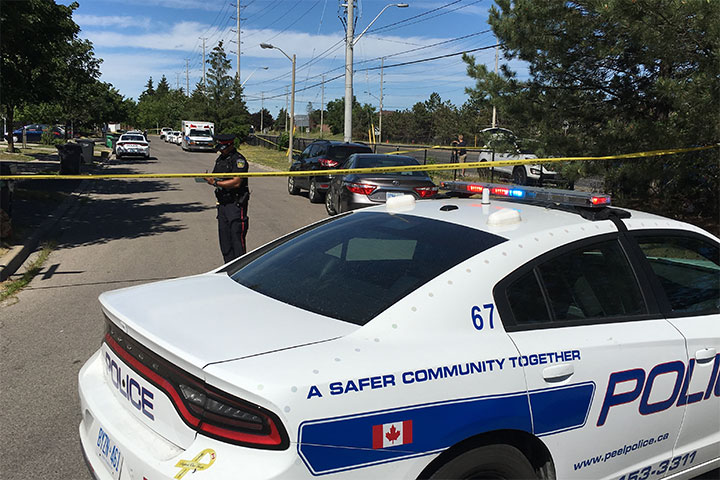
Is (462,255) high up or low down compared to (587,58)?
down

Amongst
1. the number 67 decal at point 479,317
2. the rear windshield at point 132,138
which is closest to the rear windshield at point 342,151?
the number 67 decal at point 479,317

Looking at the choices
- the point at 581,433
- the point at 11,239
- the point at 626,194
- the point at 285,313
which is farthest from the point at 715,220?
the point at 11,239

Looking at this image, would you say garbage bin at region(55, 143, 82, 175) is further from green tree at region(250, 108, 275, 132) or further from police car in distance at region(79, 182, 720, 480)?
green tree at region(250, 108, 275, 132)

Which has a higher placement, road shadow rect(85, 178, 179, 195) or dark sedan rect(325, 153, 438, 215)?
dark sedan rect(325, 153, 438, 215)

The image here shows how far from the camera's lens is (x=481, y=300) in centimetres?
233

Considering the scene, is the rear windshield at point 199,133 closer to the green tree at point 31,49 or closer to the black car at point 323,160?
the black car at point 323,160

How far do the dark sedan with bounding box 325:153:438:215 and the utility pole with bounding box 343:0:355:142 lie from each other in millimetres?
12364

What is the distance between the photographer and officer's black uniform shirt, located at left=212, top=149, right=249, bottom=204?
21.9ft

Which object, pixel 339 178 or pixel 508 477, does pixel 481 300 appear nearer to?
pixel 508 477

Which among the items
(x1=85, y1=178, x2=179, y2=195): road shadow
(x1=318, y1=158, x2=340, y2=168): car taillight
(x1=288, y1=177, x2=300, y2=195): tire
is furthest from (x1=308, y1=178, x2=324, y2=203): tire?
(x1=85, y1=178, x2=179, y2=195): road shadow

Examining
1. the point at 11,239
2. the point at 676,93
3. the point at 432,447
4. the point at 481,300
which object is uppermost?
the point at 676,93

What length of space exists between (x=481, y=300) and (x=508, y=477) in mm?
668

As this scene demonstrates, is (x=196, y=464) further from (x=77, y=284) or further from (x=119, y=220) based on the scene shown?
(x=119, y=220)

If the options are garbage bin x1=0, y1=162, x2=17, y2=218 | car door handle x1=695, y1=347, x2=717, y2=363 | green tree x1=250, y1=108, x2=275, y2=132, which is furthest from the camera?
green tree x1=250, y1=108, x2=275, y2=132
